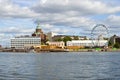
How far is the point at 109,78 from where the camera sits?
36.6 m

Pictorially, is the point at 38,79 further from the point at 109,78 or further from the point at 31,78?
the point at 109,78

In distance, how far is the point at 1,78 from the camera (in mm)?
37312

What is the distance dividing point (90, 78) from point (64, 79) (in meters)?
2.75

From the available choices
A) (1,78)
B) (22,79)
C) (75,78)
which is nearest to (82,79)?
(75,78)

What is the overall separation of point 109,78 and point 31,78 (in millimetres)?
7674

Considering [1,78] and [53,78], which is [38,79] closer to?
[53,78]

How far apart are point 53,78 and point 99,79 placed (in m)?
4.48

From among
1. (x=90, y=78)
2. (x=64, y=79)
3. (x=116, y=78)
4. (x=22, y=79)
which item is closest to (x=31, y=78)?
(x=22, y=79)

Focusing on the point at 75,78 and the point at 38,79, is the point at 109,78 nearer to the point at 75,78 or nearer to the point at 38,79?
the point at 75,78

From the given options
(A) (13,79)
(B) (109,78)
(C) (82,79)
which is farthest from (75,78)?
(A) (13,79)

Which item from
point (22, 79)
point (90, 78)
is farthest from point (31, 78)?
point (90, 78)

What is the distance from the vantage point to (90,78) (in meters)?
36.8

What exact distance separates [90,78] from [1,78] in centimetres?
882

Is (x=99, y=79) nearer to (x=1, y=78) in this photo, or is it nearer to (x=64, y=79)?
(x=64, y=79)
